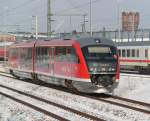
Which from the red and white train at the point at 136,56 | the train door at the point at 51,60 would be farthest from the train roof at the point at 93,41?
the red and white train at the point at 136,56

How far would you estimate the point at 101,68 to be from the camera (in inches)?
739

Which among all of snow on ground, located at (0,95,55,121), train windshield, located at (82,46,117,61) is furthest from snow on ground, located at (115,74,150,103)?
snow on ground, located at (0,95,55,121)

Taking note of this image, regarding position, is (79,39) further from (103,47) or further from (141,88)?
(141,88)

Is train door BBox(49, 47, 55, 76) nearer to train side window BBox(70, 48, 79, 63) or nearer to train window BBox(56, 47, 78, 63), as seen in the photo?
train window BBox(56, 47, 78, 63)

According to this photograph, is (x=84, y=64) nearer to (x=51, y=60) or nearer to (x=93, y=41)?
(x=93, y=41)

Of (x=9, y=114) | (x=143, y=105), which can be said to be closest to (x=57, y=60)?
(x=143, y=105)

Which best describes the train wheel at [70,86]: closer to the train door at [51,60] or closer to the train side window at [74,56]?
the train side window at [74,56]

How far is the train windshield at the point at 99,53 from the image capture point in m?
19.0

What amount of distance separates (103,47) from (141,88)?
4.10 metres

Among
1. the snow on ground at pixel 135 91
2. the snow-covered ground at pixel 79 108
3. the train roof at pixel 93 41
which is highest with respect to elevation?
the train roof at pixel 93 41

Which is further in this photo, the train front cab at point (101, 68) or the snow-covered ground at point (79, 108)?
the train front cab at point (101, 68)

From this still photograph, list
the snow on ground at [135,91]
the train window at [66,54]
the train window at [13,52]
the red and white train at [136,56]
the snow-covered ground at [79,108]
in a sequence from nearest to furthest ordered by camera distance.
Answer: the snow-covered ground at [79,108], the snow on ground at [135,91], the train window at [66,54], the train window at [13,52], the red and white train at [136,56]

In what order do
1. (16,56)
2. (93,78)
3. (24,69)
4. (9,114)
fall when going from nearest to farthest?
(9,114) → (93,78) → (24,69) → (16,56)

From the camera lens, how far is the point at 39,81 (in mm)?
26359
